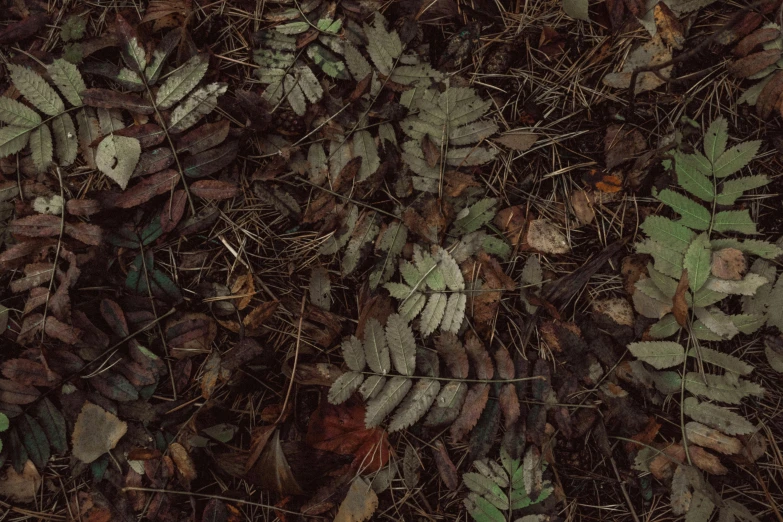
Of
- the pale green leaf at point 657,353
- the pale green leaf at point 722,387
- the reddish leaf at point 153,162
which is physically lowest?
the pale green leaf at point 722,387

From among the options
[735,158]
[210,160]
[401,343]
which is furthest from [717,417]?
[210,160]

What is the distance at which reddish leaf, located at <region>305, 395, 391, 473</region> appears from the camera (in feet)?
7.13

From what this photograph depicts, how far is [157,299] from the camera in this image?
2234 millimetres

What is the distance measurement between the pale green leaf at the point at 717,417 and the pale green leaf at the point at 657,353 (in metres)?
0.17

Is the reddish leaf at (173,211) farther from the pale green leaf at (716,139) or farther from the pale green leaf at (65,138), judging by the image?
the pale green leaf at (716,139)

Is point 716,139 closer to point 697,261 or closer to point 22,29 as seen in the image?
point 697,261

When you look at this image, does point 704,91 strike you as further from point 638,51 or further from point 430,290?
point 430,290

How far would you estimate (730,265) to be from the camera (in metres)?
2.09

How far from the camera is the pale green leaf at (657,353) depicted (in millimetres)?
2100

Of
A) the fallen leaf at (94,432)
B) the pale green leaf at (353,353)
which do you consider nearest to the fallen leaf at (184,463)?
the fallen leaf at (94,432)

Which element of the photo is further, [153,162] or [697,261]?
[153,162]

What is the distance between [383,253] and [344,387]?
57cm

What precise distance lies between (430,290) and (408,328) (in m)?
0.18

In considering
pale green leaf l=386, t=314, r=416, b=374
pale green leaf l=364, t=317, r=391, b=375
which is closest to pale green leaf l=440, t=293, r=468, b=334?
pale green leaf l=386, t=314, r=416, b=374
